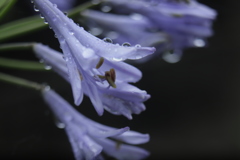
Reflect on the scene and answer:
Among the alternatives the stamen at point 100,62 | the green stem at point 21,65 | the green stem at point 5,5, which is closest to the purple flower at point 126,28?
the green stem at point 21,65

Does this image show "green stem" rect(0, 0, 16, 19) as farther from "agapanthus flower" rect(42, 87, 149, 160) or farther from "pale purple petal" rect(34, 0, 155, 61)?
"agapanthus flower" rect(42, 87, 149, 160)

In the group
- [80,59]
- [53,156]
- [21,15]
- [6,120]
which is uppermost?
[21,15]

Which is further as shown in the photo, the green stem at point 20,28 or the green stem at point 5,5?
the green stem at point 20,28

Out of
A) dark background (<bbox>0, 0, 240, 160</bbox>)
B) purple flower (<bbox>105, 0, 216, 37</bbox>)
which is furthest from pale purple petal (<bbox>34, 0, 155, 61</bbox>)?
dark background (<bbox>0, 0, 240, 160</bbox>)

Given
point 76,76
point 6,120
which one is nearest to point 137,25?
point 76,76

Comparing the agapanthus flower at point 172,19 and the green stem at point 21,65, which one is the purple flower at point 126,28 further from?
the green stem at point 21,65

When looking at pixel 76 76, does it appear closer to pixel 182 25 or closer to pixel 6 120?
pixel 182 25

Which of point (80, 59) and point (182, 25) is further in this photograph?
point (182, 25)
